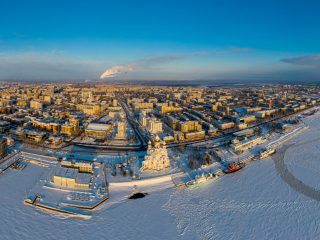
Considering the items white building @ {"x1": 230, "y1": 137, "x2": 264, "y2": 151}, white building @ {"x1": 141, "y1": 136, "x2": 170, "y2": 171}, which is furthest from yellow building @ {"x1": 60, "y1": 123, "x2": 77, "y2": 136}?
white building @ {"x1": 230, "y1": 137, "x2": 264, "y2": 151}

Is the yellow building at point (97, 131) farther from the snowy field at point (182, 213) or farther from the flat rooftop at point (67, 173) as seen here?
the flat rooftop at point (67, 173)

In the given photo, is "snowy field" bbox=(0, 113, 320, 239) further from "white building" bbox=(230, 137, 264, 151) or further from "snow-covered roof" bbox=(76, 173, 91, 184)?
"white building" bbox=(230, 137, 264, 151)

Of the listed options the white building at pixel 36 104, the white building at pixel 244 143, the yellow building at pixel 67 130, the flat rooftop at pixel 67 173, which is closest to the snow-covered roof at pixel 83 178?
the flat rooftop at pixel 67 173

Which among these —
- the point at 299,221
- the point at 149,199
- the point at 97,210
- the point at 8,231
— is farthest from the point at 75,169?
the point at 299,221

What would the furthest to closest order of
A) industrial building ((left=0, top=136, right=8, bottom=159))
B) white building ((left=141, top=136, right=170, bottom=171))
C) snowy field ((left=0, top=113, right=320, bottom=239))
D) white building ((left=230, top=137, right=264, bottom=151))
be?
white building ((left=230, top=137, right=264, bottom=151)), industrial building ((left=0, top=136, right=8, bottom=159)), white building ((left=141, top=136, right=170, bottom=171)), snowy field ((left=0, top=113, right=320, bottom=239))

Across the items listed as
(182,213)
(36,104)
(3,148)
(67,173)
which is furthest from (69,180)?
(36,104)

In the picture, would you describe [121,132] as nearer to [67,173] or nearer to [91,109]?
[67,173]

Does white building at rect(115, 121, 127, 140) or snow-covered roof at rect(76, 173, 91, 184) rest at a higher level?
white building at rect(115, 121, 127, 140)

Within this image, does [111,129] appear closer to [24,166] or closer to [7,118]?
[24,166]
